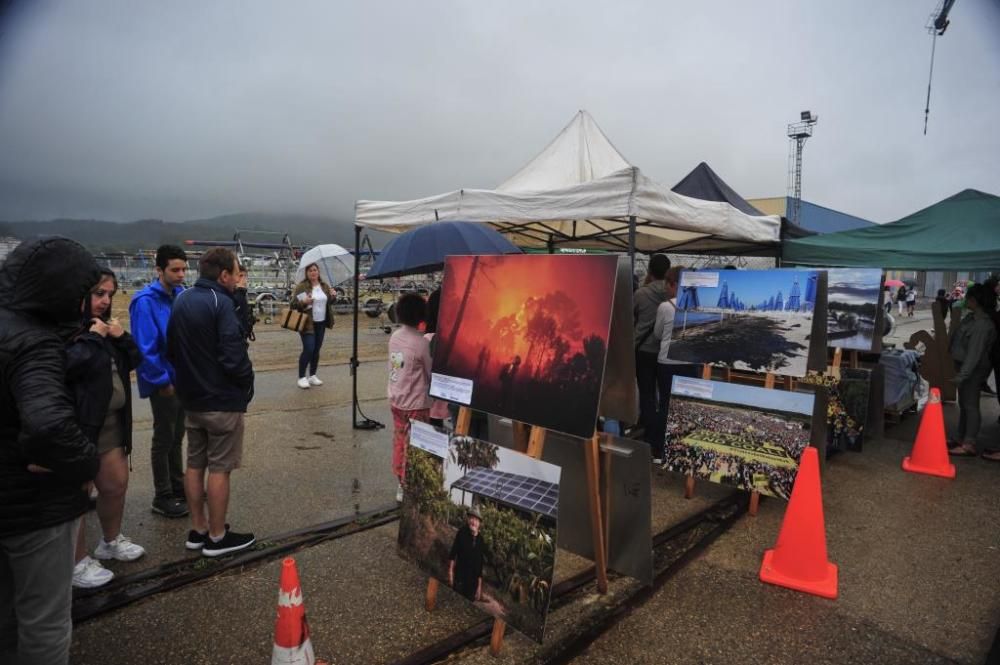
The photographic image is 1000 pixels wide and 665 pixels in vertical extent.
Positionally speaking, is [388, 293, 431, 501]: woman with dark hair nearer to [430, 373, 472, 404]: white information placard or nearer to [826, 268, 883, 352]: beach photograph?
[430, 373, 472, 404]: white information placard

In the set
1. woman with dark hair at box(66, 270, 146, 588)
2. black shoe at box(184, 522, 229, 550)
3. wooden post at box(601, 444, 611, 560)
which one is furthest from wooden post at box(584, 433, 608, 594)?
black shoe at box(184, 522, 229, 550)

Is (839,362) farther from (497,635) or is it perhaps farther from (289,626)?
(289,626)

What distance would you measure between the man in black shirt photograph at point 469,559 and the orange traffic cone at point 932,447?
483 centimetres

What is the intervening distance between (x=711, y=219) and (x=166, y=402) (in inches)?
195

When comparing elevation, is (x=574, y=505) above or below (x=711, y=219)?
below

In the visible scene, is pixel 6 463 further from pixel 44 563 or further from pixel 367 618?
pixel 367 618

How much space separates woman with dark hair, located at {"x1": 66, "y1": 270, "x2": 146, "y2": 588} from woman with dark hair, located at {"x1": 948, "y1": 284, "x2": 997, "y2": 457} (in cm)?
713

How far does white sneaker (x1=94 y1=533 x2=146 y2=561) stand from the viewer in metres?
3.06

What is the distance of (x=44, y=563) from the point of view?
1809 millimetres

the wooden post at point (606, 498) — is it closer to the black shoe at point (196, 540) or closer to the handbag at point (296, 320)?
the black shoe at point (196, 540)

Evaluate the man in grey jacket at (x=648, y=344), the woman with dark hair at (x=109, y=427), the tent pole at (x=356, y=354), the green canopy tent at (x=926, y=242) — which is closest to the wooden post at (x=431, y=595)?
the woman with dark hair at (x=109, y=427)

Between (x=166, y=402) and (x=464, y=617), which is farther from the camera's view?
(x=166, y=402)

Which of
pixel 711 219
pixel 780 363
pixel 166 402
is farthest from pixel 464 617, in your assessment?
pixel 711 219

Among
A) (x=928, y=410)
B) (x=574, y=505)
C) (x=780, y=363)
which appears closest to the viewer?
(x=574, y=505)
